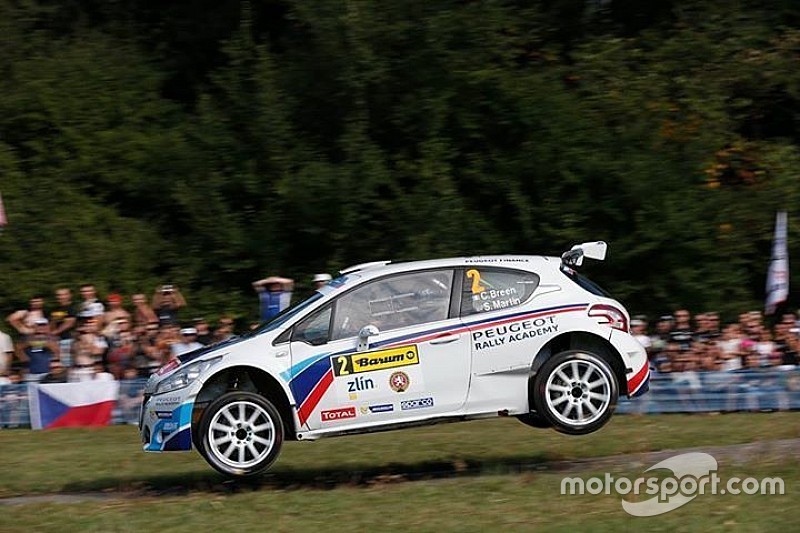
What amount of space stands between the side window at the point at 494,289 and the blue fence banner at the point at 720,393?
620 centimetres

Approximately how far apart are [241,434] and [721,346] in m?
9.69

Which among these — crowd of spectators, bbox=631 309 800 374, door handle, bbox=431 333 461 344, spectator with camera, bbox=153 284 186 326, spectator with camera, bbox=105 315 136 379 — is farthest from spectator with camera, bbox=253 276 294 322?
door handle, bbox=431 333 461 344

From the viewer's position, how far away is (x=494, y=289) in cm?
1102

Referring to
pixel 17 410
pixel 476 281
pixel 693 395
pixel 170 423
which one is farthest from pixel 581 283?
pixel 17 410

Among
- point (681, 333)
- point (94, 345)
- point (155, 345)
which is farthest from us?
point (681, 333)

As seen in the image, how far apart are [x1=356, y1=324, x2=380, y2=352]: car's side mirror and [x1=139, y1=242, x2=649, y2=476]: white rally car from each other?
11 mm

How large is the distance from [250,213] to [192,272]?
1695 millimetres

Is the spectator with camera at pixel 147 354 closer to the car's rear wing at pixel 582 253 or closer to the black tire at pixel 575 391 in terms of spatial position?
the car's rear wing at pixel 582 253

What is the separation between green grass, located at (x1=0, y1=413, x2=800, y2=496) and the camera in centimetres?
1157

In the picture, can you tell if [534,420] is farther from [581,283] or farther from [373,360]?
[373,360]

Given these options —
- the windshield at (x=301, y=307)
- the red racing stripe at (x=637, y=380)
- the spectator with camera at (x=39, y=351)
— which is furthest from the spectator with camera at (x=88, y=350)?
the red racing stripe at (x=637, y=380)

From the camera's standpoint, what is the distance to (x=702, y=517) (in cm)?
878

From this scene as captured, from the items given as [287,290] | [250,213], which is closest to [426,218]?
[250,213]

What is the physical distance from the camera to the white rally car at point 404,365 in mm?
10578
